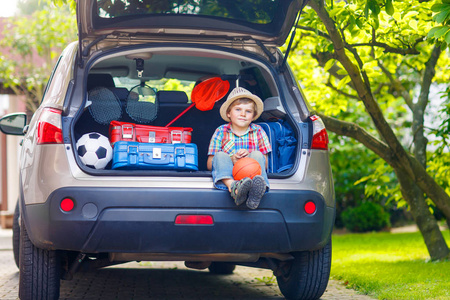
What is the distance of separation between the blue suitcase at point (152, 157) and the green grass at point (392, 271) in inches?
75.0

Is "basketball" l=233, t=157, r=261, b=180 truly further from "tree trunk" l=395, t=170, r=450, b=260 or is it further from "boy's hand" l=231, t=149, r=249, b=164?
"tree trunk" l=395, t=170, r=450, b=260

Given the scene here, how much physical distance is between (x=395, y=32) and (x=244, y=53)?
8.11 ft

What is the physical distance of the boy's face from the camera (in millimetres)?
4602

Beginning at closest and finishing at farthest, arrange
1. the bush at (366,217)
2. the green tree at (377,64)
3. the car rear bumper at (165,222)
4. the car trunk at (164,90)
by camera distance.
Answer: the car rear bumper at (165,222) < the car trunk at (164,90) < the green tree at (377,64) < the bush at (366,217)

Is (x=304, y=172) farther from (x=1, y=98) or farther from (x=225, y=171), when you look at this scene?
(x=1, y=98)

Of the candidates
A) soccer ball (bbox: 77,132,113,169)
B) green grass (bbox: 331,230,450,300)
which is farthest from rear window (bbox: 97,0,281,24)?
green grass (bbox: 331,230,450,300)

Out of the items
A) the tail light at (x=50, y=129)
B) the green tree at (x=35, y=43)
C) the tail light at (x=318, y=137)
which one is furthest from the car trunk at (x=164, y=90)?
the green tree at (x=35, y=43)

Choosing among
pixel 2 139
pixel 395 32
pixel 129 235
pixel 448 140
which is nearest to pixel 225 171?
pixel 129 235

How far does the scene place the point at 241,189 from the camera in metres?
3.72

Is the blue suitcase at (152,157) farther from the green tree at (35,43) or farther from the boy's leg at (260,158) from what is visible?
the green tree at (35,43)

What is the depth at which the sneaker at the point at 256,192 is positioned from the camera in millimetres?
3730

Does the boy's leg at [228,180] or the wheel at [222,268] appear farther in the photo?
the wheel at [222,268]

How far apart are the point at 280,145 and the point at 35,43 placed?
1069cm

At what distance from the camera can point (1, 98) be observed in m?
18.0
